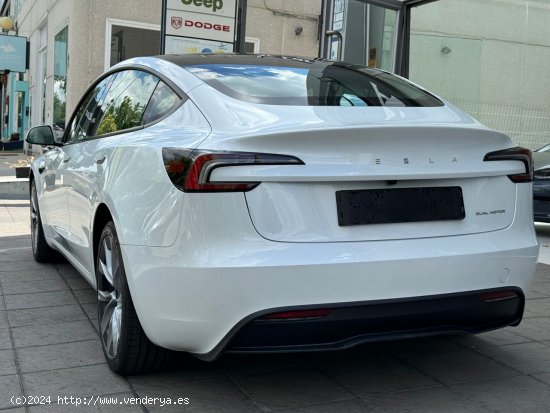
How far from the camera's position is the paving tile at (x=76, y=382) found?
311cm

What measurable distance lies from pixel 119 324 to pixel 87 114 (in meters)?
2.03

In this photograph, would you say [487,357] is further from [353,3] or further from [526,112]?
[526,112]

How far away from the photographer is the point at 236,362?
3.52 metres

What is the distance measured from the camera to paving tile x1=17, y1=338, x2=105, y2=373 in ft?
11.3

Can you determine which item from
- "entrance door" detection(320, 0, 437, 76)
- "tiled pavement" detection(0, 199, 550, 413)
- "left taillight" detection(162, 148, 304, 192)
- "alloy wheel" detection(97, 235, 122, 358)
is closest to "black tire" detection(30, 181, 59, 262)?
"tiled pavement" detection(0, 199, 550, 413)

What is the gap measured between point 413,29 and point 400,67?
73.3 inches

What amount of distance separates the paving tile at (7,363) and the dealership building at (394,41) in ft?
19.8

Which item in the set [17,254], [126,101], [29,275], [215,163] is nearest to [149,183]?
[215,163]

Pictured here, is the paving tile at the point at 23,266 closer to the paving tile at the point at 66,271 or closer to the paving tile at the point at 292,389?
the paving tile at the point at 66,271

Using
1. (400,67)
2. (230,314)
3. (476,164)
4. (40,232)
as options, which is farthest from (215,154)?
(400,67)

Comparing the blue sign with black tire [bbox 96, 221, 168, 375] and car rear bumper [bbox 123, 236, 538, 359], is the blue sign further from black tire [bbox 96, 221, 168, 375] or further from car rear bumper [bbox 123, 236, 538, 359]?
car rear bumper [bbox 123, 236, 538, 359]

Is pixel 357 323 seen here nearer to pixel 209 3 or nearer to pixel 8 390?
pixel 8 390

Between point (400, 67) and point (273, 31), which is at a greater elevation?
point (273, 31)

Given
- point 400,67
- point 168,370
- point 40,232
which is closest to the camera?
Answer: point 168,370
